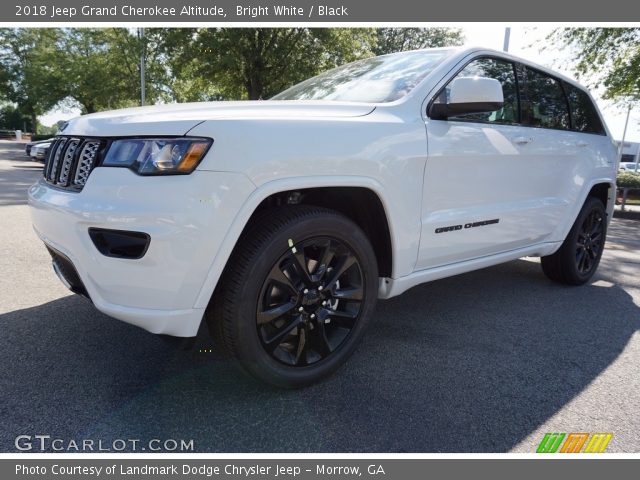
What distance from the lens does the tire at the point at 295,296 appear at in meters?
1.98

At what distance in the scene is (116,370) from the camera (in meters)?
2.36

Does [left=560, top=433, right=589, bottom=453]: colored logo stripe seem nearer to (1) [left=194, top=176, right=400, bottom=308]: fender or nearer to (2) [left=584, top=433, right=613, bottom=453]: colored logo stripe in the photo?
(2) [left=584, top=433, right=613, bottom=453]: colored logo stripe

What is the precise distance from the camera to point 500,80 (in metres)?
3.20

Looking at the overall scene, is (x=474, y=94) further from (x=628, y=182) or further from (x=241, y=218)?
(x=628, y=182)

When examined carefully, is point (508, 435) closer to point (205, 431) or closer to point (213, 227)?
point (205, 431)

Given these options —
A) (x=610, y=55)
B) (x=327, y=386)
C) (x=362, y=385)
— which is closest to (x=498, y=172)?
(x=362, y=385)

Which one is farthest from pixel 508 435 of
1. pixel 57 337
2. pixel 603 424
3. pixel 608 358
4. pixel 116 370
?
pixel 57 337

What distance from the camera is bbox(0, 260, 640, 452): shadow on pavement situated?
6.34 feet

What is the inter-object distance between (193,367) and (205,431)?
551 millimetres

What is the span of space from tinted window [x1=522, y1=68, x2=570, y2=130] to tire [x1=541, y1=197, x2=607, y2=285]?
0.88 metres

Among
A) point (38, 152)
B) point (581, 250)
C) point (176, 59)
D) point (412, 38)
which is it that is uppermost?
point (412, 38)

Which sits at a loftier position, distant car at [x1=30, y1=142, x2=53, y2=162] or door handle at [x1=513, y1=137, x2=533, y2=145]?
door handle at [x1=513, y1=137, x2=533, y2=145]

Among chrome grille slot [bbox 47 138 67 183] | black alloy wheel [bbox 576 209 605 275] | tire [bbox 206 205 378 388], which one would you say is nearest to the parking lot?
tire [bbox 206 205 378 388]

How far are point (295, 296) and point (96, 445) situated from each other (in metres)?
1.01
